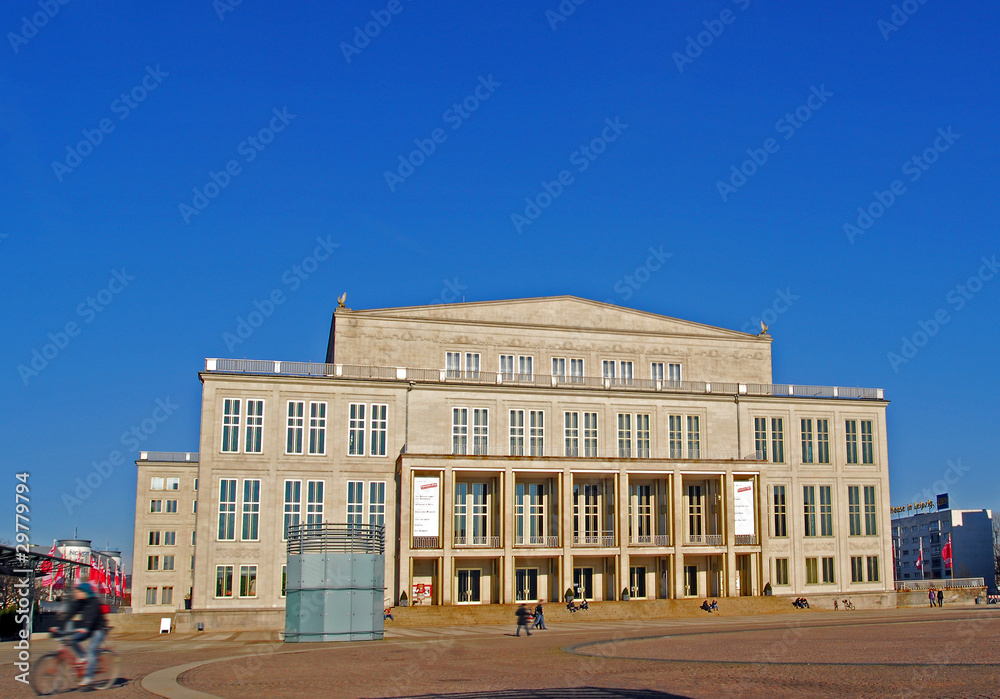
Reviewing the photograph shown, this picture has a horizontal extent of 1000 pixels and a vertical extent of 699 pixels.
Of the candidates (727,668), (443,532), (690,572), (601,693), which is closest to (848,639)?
(727,668)

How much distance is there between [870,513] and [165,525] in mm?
59431

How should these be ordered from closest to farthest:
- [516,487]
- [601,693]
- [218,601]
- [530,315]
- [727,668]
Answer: [601,693] → [727,668] → [218,601] → [516,487] → [530,315]

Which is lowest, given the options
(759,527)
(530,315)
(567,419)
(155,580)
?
(155,580)

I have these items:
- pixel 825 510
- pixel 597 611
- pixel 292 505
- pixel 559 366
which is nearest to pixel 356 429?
pixel 292 505

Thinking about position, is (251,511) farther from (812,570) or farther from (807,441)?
(807,441)

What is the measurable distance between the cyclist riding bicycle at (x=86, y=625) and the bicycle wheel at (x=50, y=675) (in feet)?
1.06

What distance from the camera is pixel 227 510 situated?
57.0 m

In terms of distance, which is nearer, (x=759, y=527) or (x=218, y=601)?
(x=218, y=601)

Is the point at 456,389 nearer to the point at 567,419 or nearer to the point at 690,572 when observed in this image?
the point at 567,419

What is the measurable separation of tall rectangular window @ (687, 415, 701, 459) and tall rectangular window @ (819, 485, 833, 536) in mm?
9393

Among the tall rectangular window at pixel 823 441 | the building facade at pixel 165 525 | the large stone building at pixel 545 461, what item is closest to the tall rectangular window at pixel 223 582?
the large stone building at pixel 545 461

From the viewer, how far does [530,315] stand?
6644cm

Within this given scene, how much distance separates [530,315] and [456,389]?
8.62 meters

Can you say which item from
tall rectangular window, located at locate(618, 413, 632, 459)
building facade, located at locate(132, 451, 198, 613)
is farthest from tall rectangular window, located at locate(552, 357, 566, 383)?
building facade, located at locate(132, 451, 198, 613)
